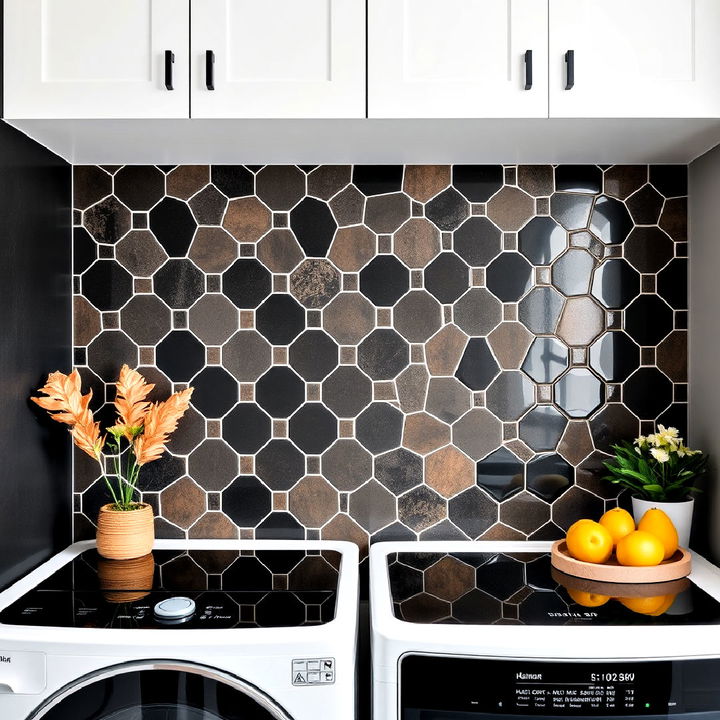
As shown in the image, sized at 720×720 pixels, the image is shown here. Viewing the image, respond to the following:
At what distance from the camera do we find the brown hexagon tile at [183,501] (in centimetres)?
185

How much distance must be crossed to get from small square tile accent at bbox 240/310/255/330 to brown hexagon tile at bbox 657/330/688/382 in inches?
42.6

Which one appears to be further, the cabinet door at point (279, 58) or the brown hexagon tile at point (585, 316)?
the brown hexagon tile at point (585, 316)

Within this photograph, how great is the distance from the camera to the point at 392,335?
184 cm

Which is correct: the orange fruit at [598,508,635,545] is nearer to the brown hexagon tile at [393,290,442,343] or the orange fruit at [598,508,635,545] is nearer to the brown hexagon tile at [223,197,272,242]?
the brown hexagon tile at [393,290,442,343]

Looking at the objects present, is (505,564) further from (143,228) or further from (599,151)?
(143,228)

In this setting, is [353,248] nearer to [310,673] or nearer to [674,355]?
[674,355]

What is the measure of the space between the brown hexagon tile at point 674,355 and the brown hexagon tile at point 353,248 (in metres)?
0.81

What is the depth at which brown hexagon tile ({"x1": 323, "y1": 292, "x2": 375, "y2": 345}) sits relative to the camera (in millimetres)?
1844

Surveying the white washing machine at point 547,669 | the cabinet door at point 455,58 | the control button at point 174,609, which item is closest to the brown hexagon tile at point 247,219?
the cabinet door at point 455,58

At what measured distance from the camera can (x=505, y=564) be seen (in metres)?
1.67

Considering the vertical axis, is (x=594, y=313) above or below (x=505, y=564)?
above

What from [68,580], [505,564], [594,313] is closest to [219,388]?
[68,580]

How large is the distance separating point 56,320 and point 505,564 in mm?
1274

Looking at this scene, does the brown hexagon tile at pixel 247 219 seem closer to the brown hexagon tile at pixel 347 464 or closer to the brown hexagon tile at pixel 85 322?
the brown hexagon tile at pixel 85 322
